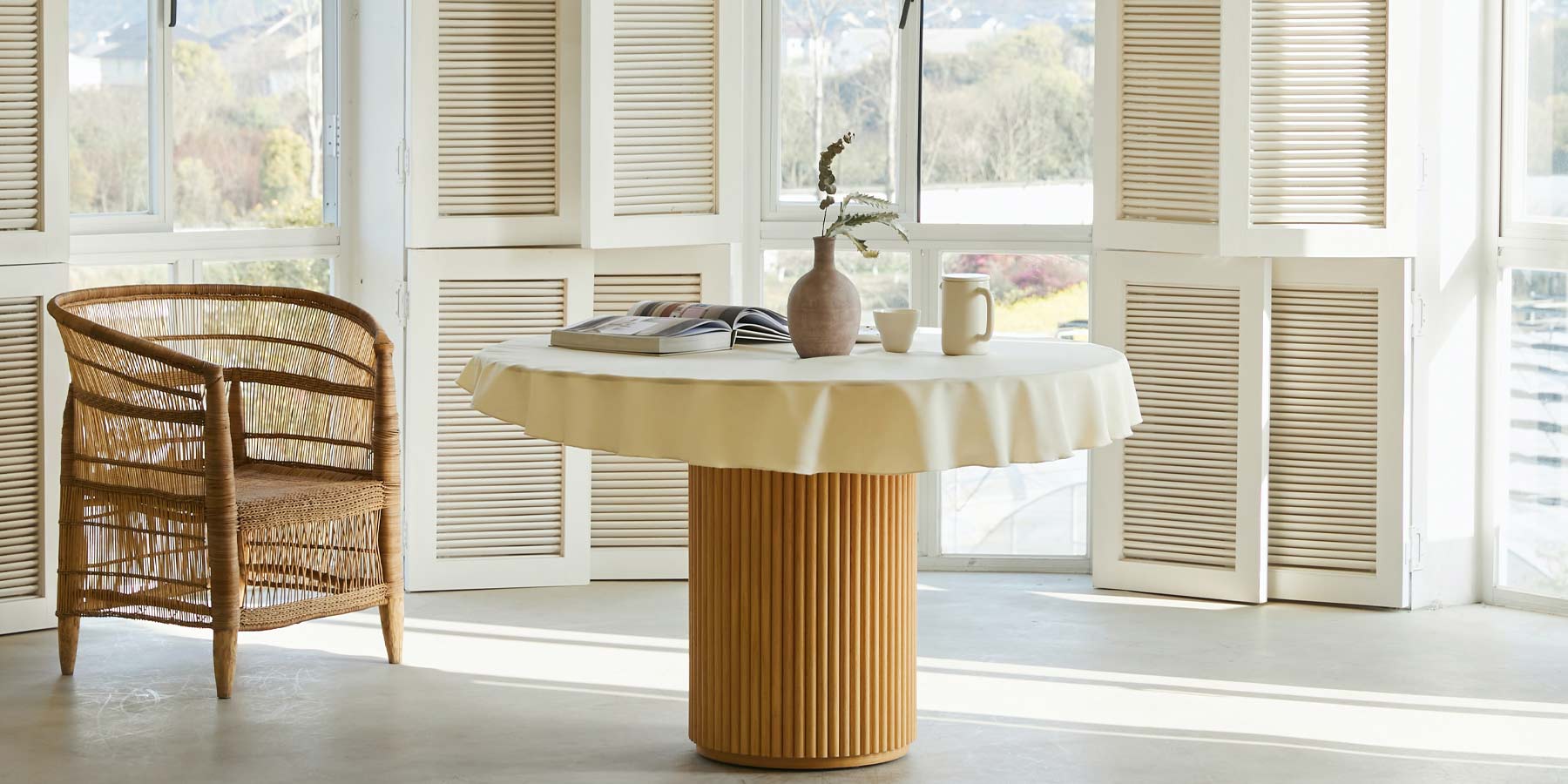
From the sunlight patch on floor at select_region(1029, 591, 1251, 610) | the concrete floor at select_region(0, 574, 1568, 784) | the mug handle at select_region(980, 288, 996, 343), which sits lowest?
the concrete floor at select_region(0, 574, 1568, 784)

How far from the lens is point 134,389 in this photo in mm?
3723

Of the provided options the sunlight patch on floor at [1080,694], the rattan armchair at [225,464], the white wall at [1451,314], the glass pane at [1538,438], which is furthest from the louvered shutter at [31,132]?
the glass pane at [1538,438]

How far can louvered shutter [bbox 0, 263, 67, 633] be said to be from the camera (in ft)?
13.8

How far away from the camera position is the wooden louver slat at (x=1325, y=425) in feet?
14.8

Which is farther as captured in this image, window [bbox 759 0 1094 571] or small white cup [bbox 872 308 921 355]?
window [bbox 759 0 1094 571]

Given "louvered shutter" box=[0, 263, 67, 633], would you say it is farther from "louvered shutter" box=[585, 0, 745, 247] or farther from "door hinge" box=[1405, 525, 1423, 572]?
"door hinge" box=[1405, 525, 1423, 572]

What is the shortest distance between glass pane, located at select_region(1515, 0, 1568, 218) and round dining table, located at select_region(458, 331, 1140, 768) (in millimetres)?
1891

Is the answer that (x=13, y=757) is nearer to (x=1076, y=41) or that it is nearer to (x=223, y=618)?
(x=223, y=618)

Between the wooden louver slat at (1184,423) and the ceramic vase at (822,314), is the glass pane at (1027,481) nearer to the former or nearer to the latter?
the wooden louver slat at (1184,423)

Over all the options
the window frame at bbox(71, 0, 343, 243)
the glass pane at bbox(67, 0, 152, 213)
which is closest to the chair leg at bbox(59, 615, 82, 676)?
the window frame at bbox(71, 0, 343, 243)

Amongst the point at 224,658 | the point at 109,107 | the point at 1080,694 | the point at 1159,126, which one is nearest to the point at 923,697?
the point at 1080,694

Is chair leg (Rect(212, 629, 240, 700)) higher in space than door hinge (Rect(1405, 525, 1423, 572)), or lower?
lower

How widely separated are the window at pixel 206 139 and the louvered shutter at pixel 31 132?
0.33 m

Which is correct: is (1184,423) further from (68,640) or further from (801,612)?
(68,640)
